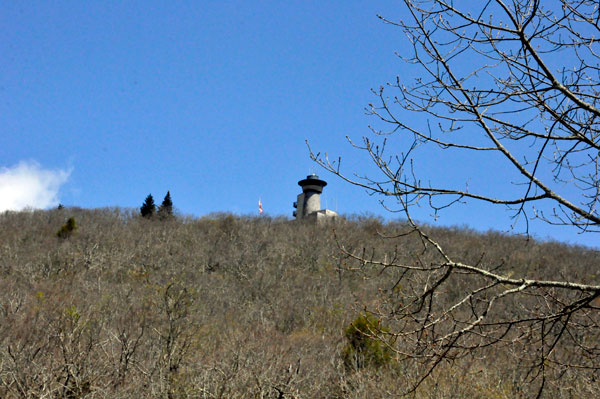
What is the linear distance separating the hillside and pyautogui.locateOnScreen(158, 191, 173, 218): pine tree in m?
2.39

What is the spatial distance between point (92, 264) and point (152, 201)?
17.4 m

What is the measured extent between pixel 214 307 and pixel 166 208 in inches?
870

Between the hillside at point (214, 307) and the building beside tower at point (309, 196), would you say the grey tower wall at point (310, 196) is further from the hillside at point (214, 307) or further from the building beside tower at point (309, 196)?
the hillside at point (214, 307)

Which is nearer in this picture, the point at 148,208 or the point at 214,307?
the point at 214,307

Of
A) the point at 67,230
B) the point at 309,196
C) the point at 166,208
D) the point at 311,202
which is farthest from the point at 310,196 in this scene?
the point at 67,230

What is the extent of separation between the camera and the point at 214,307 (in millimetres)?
18359

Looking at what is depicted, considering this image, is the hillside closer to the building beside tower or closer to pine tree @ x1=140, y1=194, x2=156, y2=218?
pine tree @ x1=140, y1=194, x2=156, y2=218

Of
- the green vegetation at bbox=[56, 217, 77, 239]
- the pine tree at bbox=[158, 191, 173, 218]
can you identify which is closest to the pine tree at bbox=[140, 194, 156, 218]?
the pine tree at bbox=[158, 191, 173, 218]

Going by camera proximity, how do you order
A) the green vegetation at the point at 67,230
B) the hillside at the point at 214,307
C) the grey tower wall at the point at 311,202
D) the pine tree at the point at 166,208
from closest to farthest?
the hillside at the point at 214,307 → the green vegetation at the point at 67,230 → the pine tree at the point at 166,208 → the grey tower wall at the point at 311,202

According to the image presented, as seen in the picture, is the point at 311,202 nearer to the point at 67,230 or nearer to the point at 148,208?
the point at 148,208

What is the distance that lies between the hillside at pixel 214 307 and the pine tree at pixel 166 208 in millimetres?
2386

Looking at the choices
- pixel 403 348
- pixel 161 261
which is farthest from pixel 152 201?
pixel 403 348

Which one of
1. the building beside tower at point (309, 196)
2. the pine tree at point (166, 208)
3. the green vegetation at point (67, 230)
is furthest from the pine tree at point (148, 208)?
the building beside tower at point (309, 196)

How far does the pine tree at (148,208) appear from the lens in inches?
1450
